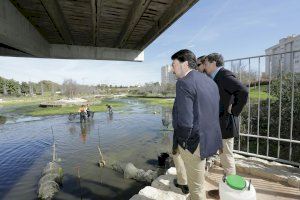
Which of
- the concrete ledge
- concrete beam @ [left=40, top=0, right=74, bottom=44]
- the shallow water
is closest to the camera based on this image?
concrete beam @ [left=40, top=0, right=74, bottom=44]

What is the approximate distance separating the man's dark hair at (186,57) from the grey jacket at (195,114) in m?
0.17

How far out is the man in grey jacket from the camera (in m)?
2.70

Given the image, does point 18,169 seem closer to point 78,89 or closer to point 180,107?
point 180,107

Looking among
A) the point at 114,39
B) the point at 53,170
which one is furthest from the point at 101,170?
the point at 114,39

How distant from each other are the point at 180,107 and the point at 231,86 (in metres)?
1.48

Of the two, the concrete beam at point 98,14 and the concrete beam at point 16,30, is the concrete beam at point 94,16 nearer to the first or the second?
the concrete beam at point 98,14

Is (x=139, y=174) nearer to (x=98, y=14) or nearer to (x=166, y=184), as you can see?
(x=166, y=184)

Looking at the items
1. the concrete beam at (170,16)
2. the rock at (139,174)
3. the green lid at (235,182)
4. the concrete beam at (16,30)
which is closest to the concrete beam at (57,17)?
the concrete beam at (16,30)

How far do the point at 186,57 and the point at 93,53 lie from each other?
5960mm

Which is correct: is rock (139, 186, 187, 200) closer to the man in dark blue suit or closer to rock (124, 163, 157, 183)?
the man in dark blue suit

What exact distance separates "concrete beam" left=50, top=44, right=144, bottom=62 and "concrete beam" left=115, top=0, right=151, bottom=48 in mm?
1451

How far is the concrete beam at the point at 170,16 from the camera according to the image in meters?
4.24

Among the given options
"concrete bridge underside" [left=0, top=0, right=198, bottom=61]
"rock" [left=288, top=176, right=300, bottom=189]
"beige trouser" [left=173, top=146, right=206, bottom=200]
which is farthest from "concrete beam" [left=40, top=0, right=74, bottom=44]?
"rock" [left=288, top=176, right=300, bottom=189]

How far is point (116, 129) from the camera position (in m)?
27.5
